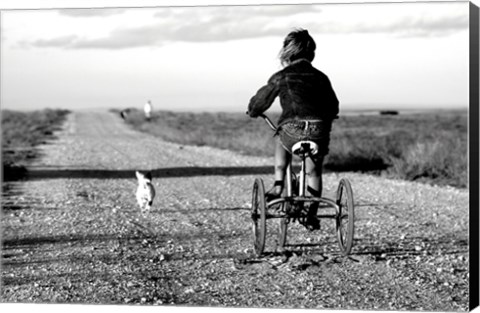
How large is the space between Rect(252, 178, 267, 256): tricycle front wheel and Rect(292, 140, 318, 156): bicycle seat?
69 centimetres

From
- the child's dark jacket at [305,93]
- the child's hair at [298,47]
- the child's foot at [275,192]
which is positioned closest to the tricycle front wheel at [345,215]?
the child's foot at [275,192]

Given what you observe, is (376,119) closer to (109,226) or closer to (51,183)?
(51,183)

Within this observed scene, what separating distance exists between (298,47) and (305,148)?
660 mm

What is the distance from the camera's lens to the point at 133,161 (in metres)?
17.0

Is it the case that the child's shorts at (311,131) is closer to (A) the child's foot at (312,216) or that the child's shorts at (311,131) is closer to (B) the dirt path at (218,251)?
(A) the child's foot at (312,216)

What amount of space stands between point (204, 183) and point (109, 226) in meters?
4.31

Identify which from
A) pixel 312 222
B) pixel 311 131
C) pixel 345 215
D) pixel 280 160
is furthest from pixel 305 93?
pixel 345 215

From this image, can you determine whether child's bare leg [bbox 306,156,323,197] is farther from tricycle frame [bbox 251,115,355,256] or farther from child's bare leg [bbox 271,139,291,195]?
child's bare leg [bbox 271,139,291,195]

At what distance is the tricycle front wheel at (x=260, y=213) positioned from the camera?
6.07 m

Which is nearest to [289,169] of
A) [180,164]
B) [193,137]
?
[180,164]

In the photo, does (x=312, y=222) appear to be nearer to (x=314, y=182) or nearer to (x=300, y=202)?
(x=300, y=202)

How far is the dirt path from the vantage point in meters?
5.85

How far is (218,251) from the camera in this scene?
721 centimetres

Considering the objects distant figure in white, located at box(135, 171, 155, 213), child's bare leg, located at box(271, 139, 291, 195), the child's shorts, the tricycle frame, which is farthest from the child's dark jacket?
distant figure in white, located at box(135, 171, 155, 213)
